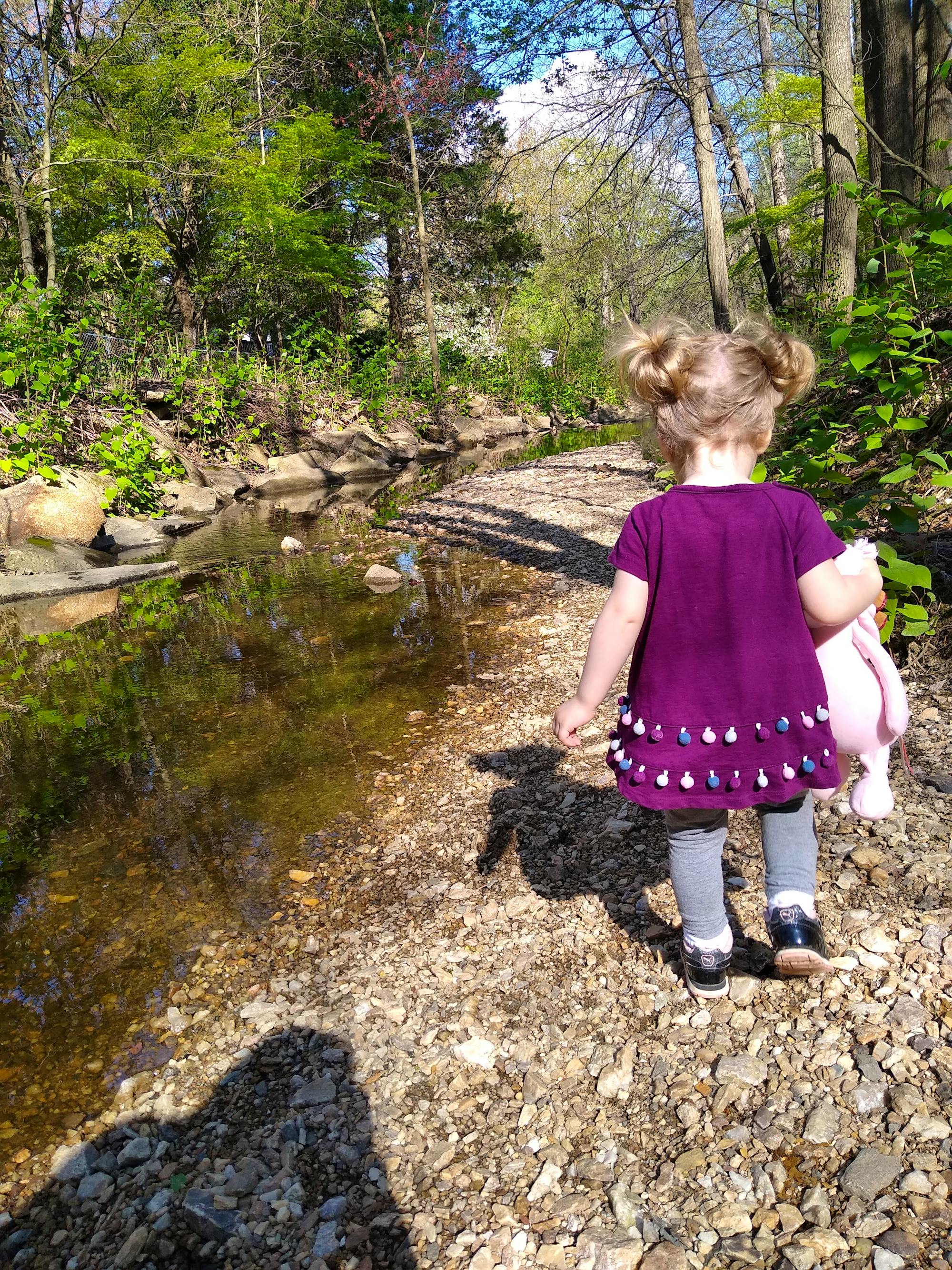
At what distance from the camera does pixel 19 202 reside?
16.3 m

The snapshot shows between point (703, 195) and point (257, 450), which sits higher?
point (703, 195)

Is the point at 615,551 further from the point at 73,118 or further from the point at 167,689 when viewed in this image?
the point at 73,118

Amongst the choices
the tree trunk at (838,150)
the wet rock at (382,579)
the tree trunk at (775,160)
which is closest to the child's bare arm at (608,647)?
the wet rock at (382,579)

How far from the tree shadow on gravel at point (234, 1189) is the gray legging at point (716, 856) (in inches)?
35.3

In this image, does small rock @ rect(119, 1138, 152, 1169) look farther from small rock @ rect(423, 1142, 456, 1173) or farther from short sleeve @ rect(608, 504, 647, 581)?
short sleeve @ rect(608, 504, 647, 581)

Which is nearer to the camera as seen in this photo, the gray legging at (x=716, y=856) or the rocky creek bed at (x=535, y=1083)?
the rocky creek bed at (x=535, y=1083)

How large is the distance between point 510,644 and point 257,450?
13.0 m

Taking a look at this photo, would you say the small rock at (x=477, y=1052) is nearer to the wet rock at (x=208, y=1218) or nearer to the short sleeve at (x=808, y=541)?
the wet rock at (x=208, y=1218)

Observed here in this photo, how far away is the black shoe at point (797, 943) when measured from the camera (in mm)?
1988

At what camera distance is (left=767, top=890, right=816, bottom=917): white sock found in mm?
2033

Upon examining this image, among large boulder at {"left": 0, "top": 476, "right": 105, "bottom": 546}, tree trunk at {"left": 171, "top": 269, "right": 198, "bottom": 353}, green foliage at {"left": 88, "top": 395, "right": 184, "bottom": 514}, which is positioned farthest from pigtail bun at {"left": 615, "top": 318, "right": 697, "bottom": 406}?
tree trunk at {"left": 171, "top": 269, "right": 198, "bottom": 353}

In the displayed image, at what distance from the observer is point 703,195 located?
798 cm

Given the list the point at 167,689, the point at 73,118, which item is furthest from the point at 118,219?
the point at 167,689

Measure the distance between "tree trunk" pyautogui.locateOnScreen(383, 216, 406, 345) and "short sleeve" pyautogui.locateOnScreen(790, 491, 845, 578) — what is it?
2421 cm
